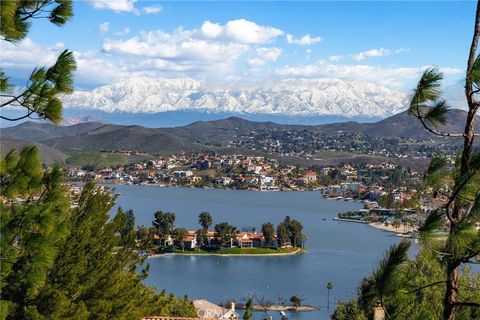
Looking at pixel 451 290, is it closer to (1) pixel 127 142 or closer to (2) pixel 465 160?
(2) pixel 465 160

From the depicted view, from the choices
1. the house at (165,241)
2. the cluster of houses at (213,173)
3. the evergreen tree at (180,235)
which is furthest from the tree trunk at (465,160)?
the cluster of houses at (213,173)

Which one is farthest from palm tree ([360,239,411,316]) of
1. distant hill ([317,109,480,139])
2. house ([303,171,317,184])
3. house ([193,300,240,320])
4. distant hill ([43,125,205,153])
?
distant hill ([317,109,480,139])

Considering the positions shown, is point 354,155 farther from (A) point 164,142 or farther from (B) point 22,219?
(B) point 22,219

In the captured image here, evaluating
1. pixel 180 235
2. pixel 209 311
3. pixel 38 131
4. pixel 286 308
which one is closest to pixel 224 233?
pixel 180 235

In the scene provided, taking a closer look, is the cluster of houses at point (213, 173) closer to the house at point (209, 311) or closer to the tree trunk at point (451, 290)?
the house at point (209, 311)

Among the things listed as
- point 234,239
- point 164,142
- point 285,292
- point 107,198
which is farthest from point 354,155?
point 107,198
